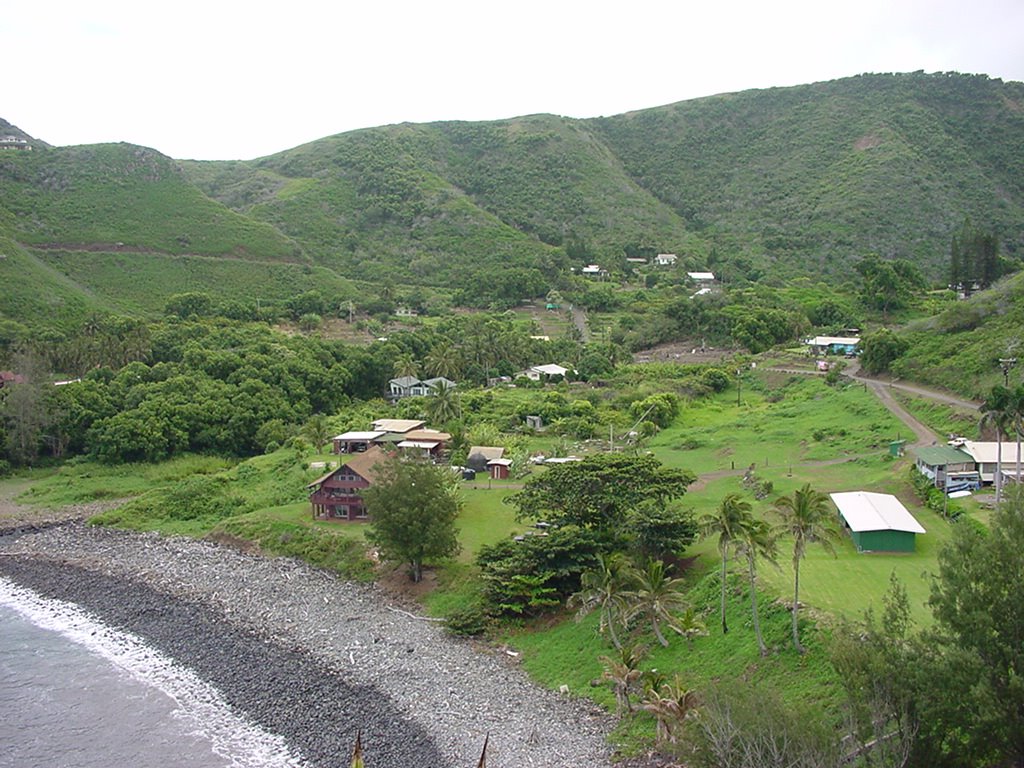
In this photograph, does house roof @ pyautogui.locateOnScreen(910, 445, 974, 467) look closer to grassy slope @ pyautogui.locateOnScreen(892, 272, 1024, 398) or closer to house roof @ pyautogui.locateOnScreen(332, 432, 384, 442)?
grassy slope @ pyautogui.locateOnScreen(892, 272, 1024, 398)

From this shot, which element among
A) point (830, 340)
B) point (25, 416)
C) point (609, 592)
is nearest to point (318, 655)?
point (609, 592)

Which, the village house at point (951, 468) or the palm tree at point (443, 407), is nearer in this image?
the village house at point (951, 468)

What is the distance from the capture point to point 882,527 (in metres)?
30.1

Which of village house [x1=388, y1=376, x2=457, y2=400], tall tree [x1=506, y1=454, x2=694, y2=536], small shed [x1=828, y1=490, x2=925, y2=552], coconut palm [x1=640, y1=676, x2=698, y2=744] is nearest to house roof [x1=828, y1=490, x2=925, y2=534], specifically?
small shed [x1=828, y1=490, x2=925, y2=552]

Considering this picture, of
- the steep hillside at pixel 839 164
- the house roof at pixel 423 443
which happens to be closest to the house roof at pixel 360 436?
the house roof at pixel 423 443

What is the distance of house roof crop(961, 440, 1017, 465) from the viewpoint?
118 ft

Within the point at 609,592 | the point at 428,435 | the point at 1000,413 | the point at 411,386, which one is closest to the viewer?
the point at 609,592

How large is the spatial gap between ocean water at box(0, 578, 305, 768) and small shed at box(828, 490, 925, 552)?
20480mm

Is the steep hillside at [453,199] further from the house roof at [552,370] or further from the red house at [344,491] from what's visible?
the red house at [344,491]

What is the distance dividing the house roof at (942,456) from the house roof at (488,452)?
22.6m

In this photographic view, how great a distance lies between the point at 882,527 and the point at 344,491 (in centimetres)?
2583

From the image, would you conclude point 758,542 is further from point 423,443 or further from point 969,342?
point 969,342

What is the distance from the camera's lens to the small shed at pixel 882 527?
3020 centimetres

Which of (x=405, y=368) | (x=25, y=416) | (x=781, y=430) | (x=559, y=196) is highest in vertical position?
(x=559, y=196)
